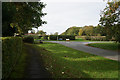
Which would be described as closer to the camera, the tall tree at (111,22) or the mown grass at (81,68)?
the mown grass at (81,68)

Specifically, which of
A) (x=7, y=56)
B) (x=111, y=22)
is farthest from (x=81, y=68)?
(x=111, y=22)

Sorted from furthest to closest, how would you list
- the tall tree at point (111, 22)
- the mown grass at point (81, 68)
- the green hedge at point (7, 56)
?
the tall tree at point (111, 22)
the mown grass at point (81, 68)
the green hedge at point (7, 56)

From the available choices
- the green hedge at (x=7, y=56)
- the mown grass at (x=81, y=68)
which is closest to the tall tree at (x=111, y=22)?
the mown grass at (x=81, y=68)

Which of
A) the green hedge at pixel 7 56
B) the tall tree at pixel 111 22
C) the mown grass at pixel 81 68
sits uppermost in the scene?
the tall tree at pixel 111 22

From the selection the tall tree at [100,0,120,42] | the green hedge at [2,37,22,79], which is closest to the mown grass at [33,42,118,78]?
the green hedge at [2,37,22,79]

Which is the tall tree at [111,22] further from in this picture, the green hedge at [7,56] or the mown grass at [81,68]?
the green hedge at [7,56]

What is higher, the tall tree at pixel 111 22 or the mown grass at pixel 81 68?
the tall tree at pixel 111 22

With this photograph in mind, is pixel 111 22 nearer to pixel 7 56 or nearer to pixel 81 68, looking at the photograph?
pixel 81 68

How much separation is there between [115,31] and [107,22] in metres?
1.81

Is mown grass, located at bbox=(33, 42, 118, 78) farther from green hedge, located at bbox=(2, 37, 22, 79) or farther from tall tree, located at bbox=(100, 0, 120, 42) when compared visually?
tall tree, located at bbox=(100, 0, 120, 42)

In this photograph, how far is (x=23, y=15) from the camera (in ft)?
40.0

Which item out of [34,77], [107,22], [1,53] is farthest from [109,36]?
[1,53]

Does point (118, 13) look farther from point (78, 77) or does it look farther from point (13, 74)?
point (13, 74)

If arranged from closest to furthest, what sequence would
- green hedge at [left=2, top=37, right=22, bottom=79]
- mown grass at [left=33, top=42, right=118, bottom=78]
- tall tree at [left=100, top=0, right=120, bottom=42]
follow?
green hedge at [left=2, top=37, right=22, bottom=79] → mown grass at [left=33, top=42, right=118, bottom=78] → tall tree at [left=100, top=0, right=120, bottom=42]
